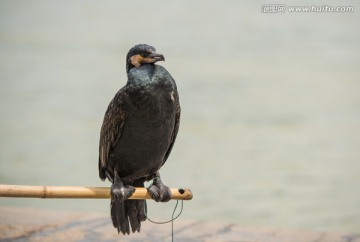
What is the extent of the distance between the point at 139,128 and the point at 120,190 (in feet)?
0.89

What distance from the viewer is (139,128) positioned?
10.2ft

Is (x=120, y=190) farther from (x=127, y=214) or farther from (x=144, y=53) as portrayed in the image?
(x=144, y=53)

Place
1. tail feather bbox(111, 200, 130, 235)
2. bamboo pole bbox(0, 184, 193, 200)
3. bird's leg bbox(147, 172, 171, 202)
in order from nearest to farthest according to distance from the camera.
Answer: bamboo pole bbox(0, 184, 193, 200) < bird's leg bbox(147, 172, 171, 202) < tail feather bbox(111, 200, 130, 235)

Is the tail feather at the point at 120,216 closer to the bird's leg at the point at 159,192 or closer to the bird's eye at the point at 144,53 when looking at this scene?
the bird's leg at the point at 159,192

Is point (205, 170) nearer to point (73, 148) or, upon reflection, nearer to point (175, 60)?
point (73, 148)

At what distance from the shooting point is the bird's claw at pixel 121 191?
310cm

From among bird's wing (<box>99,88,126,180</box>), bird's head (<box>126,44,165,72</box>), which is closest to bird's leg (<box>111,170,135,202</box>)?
bird's wing (<box>99,88,126,180</box>)

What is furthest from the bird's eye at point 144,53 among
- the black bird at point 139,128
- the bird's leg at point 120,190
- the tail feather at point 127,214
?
the tail feather at point 127,214

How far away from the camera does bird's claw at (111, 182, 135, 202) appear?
310cm

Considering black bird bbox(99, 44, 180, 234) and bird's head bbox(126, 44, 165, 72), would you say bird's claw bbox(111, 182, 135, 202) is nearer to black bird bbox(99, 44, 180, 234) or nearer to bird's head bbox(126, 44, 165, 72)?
black bird bbox(99, 44, 180, 234)

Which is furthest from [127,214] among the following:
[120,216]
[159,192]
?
[159,192]

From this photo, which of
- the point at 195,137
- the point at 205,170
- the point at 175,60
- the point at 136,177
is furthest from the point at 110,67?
the point at 136,177

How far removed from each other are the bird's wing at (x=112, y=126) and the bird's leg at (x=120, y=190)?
0.48 ft

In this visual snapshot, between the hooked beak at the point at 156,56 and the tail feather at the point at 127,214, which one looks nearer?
the hooked beak at the point at 156,56
